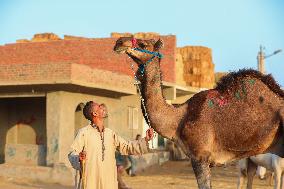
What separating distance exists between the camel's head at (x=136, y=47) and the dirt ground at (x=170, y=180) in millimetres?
10095

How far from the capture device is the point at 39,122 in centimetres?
2275

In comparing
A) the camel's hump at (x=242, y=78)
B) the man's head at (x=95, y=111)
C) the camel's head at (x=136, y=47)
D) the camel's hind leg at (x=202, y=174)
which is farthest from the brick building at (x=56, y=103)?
the man's head at (x=95, y=111)

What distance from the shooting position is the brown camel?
7.09m

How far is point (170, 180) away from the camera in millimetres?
19594

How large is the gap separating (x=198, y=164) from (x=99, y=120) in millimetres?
1459

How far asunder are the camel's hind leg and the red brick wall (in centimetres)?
1993

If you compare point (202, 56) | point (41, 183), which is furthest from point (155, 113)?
point (202, 56)

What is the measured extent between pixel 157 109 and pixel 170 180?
12.6 meters

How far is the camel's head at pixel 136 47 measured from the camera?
23.6ft

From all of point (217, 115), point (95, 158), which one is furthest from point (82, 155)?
point (217, 115)

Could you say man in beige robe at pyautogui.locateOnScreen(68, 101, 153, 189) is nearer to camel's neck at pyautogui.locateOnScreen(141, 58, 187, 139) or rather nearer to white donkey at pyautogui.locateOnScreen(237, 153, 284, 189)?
camel's neck at pyautogui.locateOnScreen(141, 58, 187, 139)

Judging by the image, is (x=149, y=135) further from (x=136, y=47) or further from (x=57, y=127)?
(x=57, y=127)

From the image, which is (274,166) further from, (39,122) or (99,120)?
(39,122)

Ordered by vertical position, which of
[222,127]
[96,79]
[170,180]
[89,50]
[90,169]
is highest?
[89,50]
